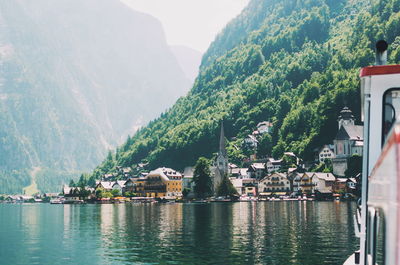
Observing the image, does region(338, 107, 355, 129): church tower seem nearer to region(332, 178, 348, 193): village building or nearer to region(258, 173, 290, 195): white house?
region(332, 178, 348, 193): village building

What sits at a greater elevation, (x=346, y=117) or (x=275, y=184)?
(x=346, y=117)

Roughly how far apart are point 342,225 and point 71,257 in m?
33.7

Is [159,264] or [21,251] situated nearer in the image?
[159,264]

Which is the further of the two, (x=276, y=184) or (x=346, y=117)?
(x=276, y=184)

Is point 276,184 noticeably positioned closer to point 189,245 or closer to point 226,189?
point 226,189

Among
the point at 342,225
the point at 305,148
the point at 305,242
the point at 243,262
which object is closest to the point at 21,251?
the point at 243,262

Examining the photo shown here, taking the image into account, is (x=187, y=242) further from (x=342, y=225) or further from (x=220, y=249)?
(x=342, y=225)

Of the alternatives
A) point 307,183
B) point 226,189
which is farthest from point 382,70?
point 226,189

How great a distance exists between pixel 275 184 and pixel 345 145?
2760 cm

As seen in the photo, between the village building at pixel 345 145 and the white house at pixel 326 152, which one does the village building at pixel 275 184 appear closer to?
the white house at pixel 326 152

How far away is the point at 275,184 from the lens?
628 feet

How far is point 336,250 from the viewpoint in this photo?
43281 mm

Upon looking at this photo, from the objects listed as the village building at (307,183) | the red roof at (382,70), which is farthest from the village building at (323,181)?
the red roof at (382,70)

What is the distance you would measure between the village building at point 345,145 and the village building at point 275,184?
715 inches
